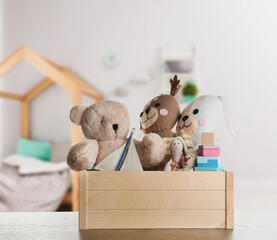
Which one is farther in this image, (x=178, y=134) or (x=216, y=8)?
(x=216, y=8)

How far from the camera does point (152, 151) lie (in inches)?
26.0

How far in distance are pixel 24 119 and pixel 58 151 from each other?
0.58 m

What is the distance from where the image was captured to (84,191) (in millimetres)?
598

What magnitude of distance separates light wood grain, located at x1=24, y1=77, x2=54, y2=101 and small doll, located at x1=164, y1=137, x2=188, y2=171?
114 inches

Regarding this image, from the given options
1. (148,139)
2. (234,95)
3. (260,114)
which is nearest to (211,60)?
(234,95)

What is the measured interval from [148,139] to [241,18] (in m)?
3.08

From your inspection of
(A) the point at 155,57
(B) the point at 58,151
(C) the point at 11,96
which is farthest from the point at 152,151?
(A) the point at 155,57

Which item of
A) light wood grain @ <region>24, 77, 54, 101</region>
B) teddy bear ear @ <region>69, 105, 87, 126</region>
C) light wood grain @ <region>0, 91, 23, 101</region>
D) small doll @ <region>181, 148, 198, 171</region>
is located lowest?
small doll @ <region>181, 148, 198, 171</region>

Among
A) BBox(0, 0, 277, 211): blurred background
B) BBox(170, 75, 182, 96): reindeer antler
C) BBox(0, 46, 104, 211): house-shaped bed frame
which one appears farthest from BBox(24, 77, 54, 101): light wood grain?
BBox(170, 75, 182, 96): reindeer antler

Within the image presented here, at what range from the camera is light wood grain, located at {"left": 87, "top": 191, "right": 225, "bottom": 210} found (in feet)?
1.96

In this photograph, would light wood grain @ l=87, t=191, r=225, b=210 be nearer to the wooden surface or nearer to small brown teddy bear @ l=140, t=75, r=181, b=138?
the wooden surface

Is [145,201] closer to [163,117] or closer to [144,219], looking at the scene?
[144,219]

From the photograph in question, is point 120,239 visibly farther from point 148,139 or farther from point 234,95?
point 234,95

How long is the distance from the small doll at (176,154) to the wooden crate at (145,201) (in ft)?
0.23
